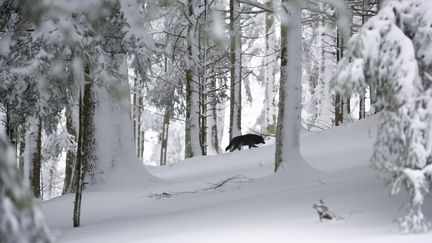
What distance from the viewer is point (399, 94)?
440 cm

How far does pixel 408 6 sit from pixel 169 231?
11.2 feet

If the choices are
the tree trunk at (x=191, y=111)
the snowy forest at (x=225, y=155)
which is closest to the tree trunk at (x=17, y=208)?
the snowy forest at (x=225, y=155)

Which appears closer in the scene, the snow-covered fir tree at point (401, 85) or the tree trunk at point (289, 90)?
the snow-covered fir tree at point (401, 85)

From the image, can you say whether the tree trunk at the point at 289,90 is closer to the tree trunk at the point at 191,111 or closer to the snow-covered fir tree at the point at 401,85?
the snow-covered fir tree at the point at 401,85

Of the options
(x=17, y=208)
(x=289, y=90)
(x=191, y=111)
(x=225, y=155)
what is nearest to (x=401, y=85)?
(x=17, y=208)

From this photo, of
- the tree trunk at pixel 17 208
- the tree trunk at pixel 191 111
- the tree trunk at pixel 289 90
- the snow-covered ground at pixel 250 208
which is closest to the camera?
the tree trunk at pixel 17 208

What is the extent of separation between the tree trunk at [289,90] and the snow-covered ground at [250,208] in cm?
39

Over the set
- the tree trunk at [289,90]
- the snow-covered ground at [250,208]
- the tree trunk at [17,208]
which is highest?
the tree trunk at [289,90]

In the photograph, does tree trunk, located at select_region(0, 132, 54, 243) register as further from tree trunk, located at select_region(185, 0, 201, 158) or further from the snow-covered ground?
tree trunk, located at select_region(185, 0, 201, 158)

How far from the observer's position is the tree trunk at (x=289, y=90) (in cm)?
948

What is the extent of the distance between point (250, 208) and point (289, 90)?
10.9 ft

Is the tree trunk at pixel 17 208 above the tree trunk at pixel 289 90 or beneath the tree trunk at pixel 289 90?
beneath

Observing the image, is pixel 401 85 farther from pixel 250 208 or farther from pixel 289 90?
pixel 289 90

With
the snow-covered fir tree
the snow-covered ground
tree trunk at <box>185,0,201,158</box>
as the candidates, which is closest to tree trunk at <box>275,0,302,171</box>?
the snow-covered ground
